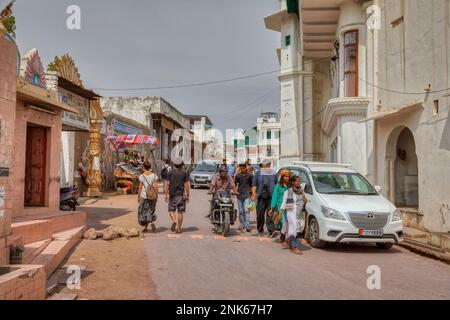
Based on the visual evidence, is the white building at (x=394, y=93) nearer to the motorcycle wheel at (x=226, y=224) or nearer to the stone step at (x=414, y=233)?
the stone step at (x=414, y=233)

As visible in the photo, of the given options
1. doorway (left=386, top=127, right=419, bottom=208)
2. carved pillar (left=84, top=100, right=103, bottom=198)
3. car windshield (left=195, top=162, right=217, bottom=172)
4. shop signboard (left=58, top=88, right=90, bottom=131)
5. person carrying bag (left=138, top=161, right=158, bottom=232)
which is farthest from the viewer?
car windshield (left=195, top=162, right=217, bottom=172)

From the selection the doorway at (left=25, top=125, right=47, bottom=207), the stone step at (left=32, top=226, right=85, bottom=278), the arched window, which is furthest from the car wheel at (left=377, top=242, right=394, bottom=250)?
the arched window

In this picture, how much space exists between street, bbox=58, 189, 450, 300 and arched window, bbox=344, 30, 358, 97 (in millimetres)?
8439

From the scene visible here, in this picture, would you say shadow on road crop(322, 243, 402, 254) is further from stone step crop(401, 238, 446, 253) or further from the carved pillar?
the carved pillar

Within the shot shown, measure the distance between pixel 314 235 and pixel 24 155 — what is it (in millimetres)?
6076

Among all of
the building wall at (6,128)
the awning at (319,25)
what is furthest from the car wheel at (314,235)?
the awning at (319,25)

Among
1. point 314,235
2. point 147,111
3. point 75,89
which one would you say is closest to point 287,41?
point 75,89

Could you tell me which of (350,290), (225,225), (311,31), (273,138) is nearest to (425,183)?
(225,225)

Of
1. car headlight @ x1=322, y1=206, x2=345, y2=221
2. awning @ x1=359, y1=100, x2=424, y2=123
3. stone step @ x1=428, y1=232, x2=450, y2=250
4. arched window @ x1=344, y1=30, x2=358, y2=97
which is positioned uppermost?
arched window @ x1=344, y1=30, x2=358, y2=97

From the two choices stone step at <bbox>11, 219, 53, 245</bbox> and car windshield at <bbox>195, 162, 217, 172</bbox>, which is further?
car windshield at <bbox>195, 162, 217, 172</bbox>

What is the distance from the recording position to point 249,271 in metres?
6.53

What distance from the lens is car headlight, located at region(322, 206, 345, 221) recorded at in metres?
8.29

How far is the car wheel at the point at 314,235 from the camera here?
8688 mm

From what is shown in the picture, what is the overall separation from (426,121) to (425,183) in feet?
5.47
